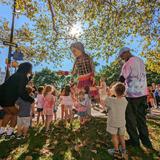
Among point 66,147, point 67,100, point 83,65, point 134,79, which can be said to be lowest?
point 66,147

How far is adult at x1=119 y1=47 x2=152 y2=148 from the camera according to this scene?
641cm

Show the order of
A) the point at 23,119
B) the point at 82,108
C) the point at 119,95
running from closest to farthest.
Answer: the point at 119,95 < the point at 23,119 < the point at 82,108

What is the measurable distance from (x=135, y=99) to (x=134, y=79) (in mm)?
435

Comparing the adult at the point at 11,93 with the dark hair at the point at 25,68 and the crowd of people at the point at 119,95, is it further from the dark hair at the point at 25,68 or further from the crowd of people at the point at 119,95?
the dark hair at the point at 25,68

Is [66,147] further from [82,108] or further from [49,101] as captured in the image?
[82,108]

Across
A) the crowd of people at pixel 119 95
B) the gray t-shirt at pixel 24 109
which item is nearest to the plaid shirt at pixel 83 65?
the crowd of people at pixel 119 95

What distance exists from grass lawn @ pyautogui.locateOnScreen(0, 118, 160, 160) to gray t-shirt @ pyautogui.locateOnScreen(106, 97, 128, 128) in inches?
23.8

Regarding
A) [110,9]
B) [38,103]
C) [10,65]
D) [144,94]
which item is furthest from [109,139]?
[10,65]

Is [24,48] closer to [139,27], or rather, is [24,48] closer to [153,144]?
[139,27]

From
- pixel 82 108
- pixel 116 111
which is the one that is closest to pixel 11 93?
pixel 116 111

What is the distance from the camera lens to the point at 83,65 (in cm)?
699

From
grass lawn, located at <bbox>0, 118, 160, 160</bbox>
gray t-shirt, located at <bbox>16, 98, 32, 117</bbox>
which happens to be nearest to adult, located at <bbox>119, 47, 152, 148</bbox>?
grass lawn, located at <bbox>0, 118, 160, 160</bbox>

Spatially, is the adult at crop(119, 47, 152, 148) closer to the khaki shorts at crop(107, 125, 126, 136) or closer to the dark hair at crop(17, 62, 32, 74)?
the khaki shorts at crop(107, 125, 126, 136)

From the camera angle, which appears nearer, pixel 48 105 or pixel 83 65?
pixel 83 65
